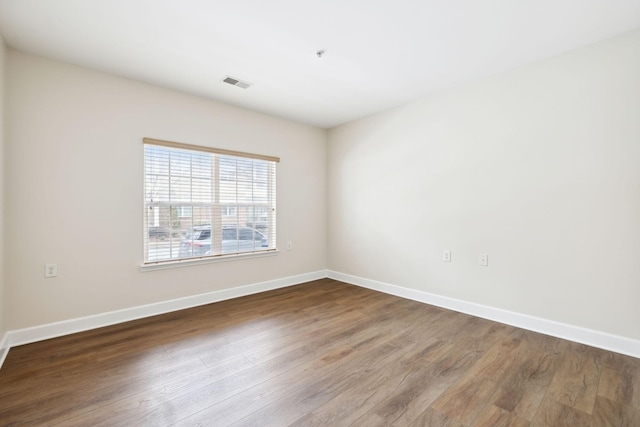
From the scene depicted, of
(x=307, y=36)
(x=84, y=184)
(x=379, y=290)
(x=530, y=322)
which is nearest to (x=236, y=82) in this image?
(x=307, y=36)

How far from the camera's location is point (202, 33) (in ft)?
7.35

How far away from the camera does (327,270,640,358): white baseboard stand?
2266 millimetres

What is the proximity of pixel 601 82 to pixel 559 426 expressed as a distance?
260 centimetres

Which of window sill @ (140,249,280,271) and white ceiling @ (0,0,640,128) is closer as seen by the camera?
white ceiling @ (0,0,640,128)

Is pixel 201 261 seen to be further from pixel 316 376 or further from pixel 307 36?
pixel 307 36

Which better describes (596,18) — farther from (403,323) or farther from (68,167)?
(68,167)

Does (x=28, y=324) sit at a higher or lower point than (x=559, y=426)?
higher

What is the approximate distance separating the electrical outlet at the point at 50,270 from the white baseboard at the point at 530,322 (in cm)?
359

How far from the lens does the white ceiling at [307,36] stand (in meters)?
1.96

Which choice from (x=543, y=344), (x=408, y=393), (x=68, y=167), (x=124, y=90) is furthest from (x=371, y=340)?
(x=124, y=90)

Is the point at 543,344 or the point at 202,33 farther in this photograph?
the point at 543,344

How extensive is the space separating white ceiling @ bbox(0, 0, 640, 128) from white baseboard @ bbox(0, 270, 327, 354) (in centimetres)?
240

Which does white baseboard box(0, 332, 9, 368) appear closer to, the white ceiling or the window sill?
the window sill

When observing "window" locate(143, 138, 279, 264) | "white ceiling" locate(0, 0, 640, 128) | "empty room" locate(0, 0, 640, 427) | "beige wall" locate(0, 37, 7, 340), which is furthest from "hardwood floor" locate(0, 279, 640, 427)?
"white ceiling" locate(0, 0, 640, 128)
